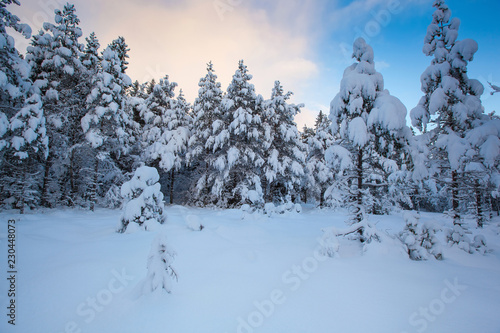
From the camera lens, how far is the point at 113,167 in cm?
1753

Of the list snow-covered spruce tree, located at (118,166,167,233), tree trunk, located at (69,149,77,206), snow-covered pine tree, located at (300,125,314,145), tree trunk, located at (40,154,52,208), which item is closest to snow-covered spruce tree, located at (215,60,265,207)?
snow-covered spruce tree, located at (118,166,167,233)

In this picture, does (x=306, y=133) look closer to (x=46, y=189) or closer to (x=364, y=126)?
(x=364, y=126)

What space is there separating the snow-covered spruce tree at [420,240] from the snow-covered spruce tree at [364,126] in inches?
41.7

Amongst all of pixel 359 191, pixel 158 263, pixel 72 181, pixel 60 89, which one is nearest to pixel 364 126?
pixel 359 191

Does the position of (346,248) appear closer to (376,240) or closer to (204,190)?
(376,240)

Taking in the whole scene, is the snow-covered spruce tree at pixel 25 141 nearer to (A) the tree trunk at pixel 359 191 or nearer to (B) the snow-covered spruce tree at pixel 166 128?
(B) the snow-covered spruce tree at pixel 166 128

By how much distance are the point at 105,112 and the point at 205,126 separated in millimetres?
7442

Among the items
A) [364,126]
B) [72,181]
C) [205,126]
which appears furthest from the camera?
[205,126]

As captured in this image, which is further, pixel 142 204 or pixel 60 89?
pixel 60 89

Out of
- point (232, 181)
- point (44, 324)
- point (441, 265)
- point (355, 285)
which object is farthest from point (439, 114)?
point (44, 324)

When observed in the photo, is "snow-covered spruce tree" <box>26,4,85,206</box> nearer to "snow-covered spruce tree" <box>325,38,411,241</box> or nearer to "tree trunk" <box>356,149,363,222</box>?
"snow-covered spruce tree" <box>325,38,411,241</box>

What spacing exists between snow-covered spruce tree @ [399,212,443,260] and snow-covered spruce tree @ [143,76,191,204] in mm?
17157

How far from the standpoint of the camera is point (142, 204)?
8.01m

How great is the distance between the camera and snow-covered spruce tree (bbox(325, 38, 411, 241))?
6.65m
